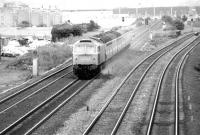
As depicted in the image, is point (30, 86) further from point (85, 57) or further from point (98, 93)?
point (85, 57)

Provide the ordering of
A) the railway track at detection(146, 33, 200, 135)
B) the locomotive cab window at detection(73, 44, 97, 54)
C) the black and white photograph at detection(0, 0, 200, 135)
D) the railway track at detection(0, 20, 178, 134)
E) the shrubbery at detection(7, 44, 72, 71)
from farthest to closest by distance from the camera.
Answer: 1. the shrubbery at detection(7, 44, 72, 71)
2. the locomotive cab window at detection(73, 44, 97, 54)
3. the railway track at detection(0, 20, 178, 134)
4. the black and white photograph at detection(0, 0, 200, 135)
5. the railway track at detection(146, 33, 200, 135)

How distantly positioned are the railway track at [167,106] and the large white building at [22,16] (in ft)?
337

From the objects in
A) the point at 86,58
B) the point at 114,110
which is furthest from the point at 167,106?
the point at 86,58

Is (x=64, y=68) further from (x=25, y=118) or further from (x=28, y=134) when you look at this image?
(x=28, y=134)

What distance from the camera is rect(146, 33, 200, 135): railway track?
50.9ft

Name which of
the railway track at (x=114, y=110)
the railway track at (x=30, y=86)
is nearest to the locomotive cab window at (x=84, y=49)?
the railway track at (x=30, y=86)

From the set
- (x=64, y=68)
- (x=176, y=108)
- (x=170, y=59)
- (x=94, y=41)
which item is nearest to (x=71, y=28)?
(x=170, y=59)

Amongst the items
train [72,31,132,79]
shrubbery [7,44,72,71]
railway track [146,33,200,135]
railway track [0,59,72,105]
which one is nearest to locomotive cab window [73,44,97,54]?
train [72,31,132,79]

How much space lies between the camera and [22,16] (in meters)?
133

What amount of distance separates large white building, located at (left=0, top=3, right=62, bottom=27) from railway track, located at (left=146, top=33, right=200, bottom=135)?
102577mm

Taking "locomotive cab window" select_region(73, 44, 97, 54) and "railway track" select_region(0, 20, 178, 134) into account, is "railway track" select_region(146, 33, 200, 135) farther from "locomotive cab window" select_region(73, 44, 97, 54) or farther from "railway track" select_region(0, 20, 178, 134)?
"locomotive cab window" select_region(73, 44, 97, 54)

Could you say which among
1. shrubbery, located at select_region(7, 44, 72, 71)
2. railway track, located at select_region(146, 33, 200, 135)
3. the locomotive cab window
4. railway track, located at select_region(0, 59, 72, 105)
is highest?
the locomotive cab window

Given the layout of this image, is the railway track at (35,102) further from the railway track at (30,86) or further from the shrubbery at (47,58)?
the shrubbery at (47,58)

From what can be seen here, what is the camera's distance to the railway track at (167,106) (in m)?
15.5
